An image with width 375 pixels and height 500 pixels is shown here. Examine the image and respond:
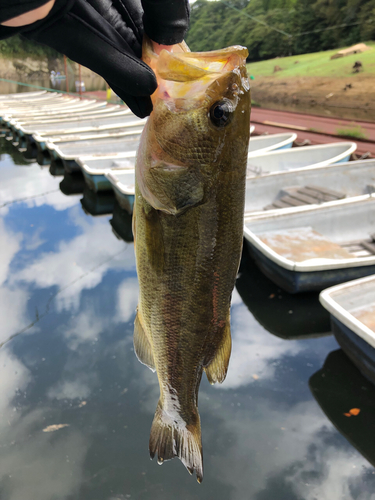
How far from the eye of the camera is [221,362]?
6.57 feet

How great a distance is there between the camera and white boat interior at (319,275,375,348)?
4523 millimetres

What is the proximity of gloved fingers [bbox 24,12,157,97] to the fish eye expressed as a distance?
25cm

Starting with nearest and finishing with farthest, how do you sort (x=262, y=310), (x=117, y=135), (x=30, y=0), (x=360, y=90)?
(x=30, y=0) → (x=262, y=310) → (x=117, y=135) → (x=360, y=90)

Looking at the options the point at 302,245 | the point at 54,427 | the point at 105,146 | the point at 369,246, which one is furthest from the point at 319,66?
the point at 54,427

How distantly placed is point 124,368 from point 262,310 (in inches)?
96.9

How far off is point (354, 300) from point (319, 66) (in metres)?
40.3

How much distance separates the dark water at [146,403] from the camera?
385 centimetres

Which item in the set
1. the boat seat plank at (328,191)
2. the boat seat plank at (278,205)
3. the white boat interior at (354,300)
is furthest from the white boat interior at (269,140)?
the white boat interior at (354,300)

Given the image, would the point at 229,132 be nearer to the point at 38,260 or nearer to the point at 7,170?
the point at 38,260

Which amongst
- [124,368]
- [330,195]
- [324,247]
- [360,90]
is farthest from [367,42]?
[124,368]

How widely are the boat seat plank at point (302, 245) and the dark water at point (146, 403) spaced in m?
0.69

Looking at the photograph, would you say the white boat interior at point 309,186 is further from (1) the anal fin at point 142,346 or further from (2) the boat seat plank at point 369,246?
(1) the anal fin at point 142,346

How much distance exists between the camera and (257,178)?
903cm

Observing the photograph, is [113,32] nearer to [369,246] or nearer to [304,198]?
[369,246]
